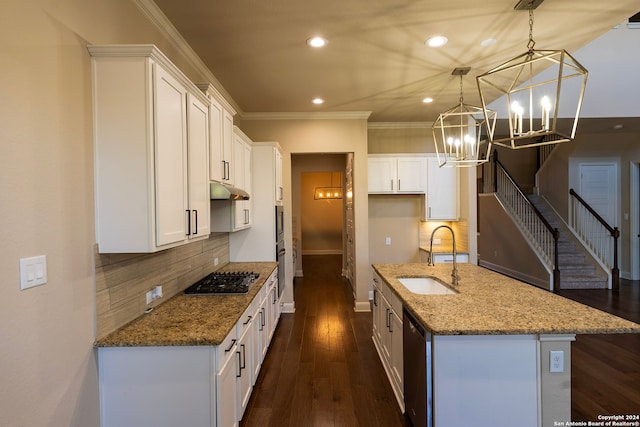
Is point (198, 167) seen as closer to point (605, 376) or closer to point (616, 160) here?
point (605, 376)

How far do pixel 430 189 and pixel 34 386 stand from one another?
4.85 m

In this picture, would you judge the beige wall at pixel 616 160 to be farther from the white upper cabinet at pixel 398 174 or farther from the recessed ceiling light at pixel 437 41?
the recessed ceiling light at pixel 437 41

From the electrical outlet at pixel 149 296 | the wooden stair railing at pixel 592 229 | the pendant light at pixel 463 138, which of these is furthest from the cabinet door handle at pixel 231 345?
the wooden stair railing at pixel 592 229

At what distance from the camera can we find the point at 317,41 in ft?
8.95

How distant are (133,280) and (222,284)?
87cm

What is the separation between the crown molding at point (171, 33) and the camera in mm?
2160

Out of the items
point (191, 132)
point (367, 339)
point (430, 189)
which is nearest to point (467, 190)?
point (430, 189)

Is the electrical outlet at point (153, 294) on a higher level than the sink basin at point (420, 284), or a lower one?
higher

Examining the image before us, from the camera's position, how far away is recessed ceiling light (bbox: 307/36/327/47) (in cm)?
269

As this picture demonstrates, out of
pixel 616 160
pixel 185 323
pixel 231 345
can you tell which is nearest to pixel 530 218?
pixel 616 160

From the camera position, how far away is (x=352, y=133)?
4801 millimetres

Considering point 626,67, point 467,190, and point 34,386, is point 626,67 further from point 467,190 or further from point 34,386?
point 34,386

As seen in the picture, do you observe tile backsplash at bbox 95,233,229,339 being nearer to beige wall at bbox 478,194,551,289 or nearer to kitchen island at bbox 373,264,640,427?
kitchen island at bbox 373,264,640,427

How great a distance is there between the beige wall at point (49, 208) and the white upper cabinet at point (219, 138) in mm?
863
